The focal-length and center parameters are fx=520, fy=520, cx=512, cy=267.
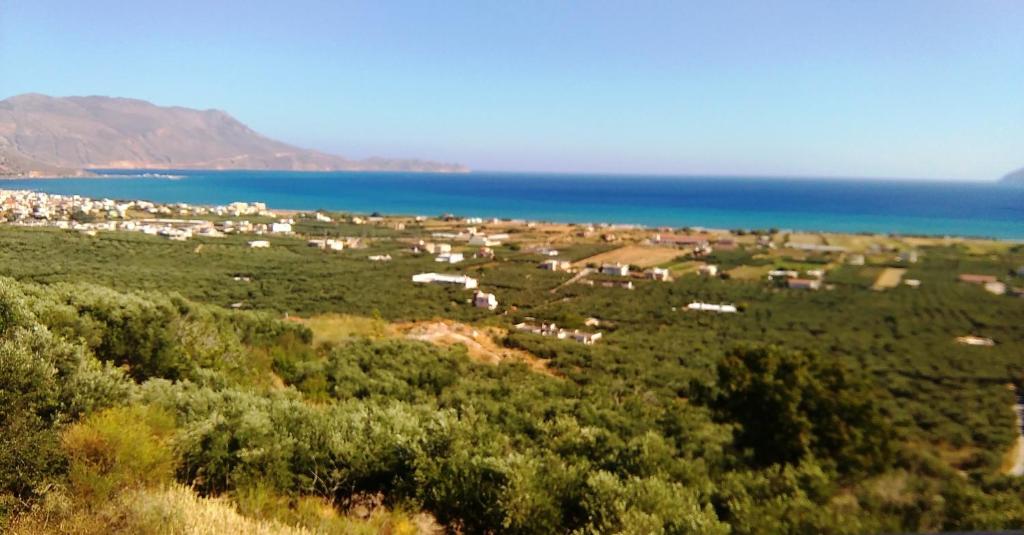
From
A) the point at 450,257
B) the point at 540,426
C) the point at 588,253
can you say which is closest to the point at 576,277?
the point at 588,253

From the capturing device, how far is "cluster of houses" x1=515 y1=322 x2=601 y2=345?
7.97 m

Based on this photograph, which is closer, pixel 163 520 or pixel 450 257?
pixel 163 520

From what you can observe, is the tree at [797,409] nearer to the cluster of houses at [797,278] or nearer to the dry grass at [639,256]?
the cluster of houses at [797,278]

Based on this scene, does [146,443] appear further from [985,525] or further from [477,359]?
[477,359]

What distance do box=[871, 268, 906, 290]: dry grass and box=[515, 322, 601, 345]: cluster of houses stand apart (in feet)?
14.3

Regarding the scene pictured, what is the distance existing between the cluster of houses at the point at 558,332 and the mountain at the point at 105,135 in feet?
22.7

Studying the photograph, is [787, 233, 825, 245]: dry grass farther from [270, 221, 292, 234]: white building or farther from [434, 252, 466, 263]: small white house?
[270, 221, 292, 234]: white building

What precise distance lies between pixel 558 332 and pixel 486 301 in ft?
8.27

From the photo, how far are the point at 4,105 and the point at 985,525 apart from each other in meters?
7.24

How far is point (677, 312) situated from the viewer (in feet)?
Answer: 22.0

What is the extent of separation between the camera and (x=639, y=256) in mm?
9562

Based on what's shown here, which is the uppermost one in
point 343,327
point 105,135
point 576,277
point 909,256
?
point 105,135

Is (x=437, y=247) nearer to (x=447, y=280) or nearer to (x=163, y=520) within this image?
(x=447, y=280)

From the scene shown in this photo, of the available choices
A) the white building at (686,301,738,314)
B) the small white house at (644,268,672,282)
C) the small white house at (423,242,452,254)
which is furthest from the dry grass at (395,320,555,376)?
the small white house at (423,242,452,254)
